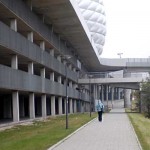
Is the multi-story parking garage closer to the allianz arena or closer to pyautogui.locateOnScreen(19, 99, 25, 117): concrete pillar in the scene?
pyautogui.locateOnScreen(19, 99, 25, 117): concrete pillar

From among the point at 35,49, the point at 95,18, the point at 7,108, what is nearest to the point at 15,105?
the point at 35,49

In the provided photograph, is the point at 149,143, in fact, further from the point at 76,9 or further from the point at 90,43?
the point at 90,43

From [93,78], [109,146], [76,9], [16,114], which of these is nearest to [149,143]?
[109,146]

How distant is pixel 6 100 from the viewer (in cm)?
4353

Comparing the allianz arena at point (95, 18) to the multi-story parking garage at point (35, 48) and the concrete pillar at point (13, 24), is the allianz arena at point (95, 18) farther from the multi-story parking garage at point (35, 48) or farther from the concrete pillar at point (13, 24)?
the concrete pillar at point (13, 24)

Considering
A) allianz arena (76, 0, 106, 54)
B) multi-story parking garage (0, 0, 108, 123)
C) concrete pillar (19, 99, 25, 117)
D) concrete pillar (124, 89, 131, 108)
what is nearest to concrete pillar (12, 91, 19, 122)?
multi-story parking garage (0, 0, 108, 123)

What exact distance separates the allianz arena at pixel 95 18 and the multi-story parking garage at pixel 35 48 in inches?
1392

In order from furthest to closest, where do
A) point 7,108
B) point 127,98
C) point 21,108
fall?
point 127,98
point 21,108
point 7,108

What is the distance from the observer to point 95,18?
99938 mm

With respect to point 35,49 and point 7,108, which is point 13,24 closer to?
point 35,49

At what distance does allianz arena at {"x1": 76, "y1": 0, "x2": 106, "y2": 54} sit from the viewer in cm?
9675

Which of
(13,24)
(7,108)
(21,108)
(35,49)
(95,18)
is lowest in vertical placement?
(21,108)

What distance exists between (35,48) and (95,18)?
66.1 meters

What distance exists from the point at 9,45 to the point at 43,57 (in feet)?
38.1
